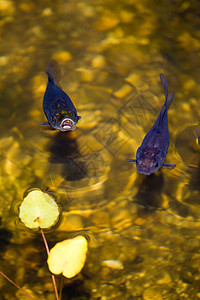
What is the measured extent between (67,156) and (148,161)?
1043 mm

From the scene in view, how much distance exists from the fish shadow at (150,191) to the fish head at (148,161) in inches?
15.1

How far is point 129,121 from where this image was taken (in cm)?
388

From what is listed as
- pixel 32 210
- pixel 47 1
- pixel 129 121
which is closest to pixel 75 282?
pixel 32 210

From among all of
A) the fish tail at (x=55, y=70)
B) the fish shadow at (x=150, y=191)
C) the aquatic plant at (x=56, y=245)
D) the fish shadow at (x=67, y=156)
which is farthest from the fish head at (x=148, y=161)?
the fish tail at (x=55, y=70)

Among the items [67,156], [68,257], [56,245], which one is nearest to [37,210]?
[56,245]

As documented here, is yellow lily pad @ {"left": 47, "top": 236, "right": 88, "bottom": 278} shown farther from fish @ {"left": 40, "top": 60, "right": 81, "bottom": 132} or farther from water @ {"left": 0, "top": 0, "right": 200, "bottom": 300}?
fish @ {"left": 40, "top": 60, "right": 81, "bottom": 132}

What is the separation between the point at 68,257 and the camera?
9.05 feet

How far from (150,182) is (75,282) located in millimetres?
1393

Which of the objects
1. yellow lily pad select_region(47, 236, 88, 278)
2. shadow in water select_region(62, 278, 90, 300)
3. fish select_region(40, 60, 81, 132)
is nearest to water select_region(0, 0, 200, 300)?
shadow in water select_region(62, 278, 90, 300)

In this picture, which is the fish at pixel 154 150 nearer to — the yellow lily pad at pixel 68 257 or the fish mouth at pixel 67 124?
the fish mouth at pixel 67 124

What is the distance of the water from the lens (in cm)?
314

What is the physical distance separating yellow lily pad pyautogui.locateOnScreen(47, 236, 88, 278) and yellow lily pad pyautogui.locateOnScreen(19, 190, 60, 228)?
34cm

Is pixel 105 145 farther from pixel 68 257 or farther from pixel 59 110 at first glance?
pixel 68 257

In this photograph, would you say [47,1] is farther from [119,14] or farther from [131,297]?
[131,297]
